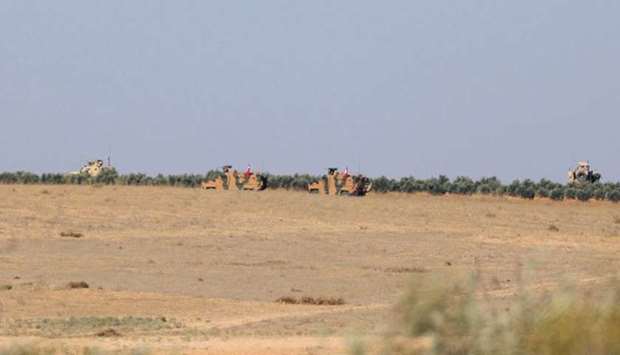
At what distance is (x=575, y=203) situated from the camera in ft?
230

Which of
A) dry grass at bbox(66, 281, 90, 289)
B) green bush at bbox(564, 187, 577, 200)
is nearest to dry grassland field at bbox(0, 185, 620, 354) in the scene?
dry grass at bbox(66, 281, 90, 289)

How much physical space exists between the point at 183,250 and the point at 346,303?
1258cm

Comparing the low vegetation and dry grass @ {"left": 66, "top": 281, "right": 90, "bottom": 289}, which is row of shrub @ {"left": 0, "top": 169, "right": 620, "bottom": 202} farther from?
the low vegetation

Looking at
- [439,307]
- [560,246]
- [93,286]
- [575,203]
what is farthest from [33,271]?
[575,203]

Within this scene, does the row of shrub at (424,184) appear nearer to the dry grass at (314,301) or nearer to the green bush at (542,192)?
the green bush at (542,192)

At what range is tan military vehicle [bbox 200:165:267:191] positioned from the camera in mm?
70812

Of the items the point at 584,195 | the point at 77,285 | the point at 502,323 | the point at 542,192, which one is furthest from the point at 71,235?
the point at 502,323

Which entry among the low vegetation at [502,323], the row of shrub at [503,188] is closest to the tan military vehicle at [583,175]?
the row of shrub at [503,188]

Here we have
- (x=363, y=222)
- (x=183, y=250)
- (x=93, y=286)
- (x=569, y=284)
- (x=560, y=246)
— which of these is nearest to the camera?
(x=569, y=284)

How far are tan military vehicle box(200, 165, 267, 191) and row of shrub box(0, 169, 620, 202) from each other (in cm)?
421

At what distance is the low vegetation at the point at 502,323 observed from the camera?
338 inches

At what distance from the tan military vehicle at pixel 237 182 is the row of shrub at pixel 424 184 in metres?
4.21

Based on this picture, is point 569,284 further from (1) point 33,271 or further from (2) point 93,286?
(1) point 33,271

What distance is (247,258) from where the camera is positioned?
41.9 meters
